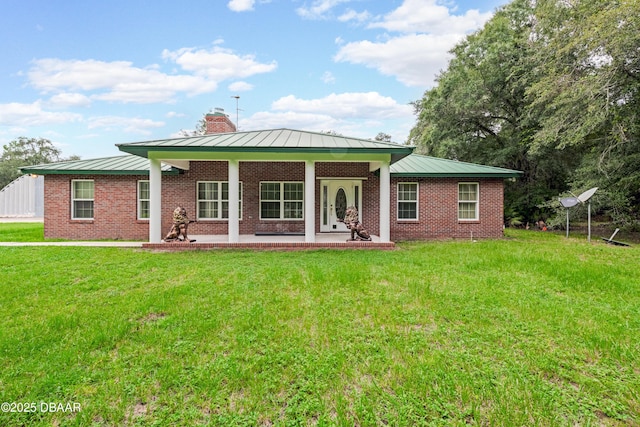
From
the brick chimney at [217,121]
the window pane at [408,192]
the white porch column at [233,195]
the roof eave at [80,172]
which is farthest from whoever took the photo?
the brick chimney at [217,121]

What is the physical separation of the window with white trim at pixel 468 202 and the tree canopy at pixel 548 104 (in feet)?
11.0

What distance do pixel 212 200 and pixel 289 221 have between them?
10.7 ft

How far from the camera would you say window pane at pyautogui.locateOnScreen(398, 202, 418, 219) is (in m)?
12.8

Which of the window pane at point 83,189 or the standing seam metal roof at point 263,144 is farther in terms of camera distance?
the window pane at point 83,189

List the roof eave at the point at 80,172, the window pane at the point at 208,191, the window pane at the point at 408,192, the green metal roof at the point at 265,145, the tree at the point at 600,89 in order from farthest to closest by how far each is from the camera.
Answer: the window pane at the point at 408,192
the window pane at the point at 208,191
the roof eave at the point at 80,172
the tree at the point at 600,89
the green metal roof at the point at 265,145

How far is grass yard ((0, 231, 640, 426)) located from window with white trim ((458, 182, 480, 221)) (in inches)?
249

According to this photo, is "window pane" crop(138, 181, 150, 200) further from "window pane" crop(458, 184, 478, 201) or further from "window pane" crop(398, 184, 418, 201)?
"window pane" crop(458, 184, 478, 201)

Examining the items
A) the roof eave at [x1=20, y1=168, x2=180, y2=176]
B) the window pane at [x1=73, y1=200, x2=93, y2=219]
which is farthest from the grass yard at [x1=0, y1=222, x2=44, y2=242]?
the roof eave at [x1=20, y1=168, x2=180, y2=176]

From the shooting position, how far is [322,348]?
3379mm

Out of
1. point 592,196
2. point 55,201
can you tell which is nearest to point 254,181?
point 55,201

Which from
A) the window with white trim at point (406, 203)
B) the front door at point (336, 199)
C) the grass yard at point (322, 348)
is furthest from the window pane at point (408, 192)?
the grass yard at point (322, 348)

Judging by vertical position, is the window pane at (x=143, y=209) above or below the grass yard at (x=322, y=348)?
above

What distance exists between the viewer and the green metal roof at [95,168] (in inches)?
461

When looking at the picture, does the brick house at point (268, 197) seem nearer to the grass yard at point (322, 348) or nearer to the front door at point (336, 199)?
the front door at point (336, 199)
